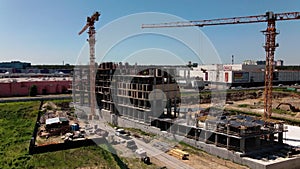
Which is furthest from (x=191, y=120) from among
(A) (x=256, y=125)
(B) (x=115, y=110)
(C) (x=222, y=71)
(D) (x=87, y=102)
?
(C) (x=222, y=71)

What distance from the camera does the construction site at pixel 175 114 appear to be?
17344 millimetres

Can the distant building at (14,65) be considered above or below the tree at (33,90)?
above

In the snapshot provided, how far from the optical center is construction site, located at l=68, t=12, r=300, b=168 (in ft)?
56.9

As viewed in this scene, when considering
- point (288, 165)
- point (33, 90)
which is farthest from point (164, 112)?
point (33, 90)

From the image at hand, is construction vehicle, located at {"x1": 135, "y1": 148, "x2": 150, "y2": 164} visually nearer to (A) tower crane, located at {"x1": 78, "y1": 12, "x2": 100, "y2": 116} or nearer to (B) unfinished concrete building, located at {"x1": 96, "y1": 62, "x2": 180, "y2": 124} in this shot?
(B) unfinished concrete building, located at {"x1": 96, "y1": 62, "x2": 180, "y2": 124}

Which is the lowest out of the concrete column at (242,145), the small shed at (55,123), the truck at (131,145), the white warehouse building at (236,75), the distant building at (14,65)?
the truck at (131,145)

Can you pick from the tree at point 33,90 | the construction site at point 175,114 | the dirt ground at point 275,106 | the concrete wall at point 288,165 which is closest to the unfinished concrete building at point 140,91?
the construction site at point 175,114

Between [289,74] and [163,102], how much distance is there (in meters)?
50.8

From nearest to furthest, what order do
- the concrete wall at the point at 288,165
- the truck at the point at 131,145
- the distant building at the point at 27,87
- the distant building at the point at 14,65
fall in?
the concrete wall at the point at 288,165 < the truck at the point at 131,145 < the distant building at the point at 27,87 < the distant building at the point at 14,65

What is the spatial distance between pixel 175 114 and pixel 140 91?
382 centimetres

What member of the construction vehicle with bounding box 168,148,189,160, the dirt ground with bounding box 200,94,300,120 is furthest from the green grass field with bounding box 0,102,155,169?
the dirt ground with bounding box 200,94,300,120

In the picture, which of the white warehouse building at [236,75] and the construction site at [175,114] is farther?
the white warehouse building at [236,75]

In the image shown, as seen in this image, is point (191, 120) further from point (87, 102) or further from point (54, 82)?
point (54, 82)

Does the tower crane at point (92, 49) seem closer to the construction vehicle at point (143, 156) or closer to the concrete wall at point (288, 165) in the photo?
the construction vehicle at point (143, 156)
